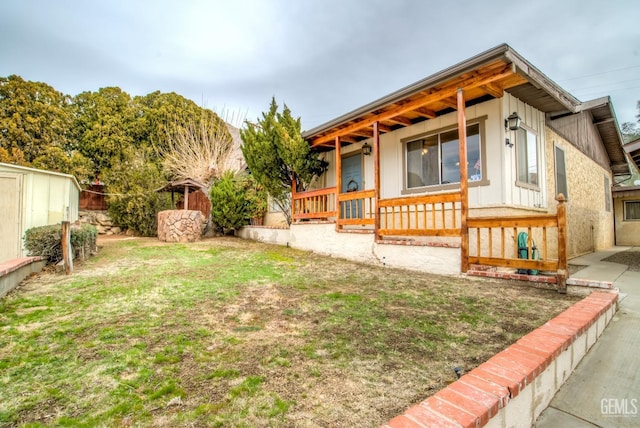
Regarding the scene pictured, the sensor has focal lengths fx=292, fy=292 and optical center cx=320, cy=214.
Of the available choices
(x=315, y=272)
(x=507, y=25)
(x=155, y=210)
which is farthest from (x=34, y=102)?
(x=507, y=25)

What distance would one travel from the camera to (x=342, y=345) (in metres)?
2.22

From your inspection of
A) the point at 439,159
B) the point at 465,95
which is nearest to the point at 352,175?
the point at 439,159

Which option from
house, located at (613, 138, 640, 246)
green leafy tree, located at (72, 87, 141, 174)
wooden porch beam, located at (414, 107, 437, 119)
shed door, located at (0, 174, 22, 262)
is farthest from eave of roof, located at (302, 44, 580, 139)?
green leafy tree, located at (72, 87, 141, 174)

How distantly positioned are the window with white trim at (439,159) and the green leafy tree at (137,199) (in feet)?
33.4

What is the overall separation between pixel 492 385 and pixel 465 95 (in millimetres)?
5441

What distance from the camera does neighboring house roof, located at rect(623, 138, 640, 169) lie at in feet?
27.2

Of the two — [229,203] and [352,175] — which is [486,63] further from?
[229,203]

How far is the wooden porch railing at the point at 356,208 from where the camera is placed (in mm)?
6591

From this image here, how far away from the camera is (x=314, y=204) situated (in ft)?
26.4

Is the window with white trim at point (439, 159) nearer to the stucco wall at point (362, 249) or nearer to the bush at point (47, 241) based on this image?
the stucco wall at point (362, 249)

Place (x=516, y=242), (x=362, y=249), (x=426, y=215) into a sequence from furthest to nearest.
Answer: (x=362, y=249), (x=426, y=215), (x=516, y=242)

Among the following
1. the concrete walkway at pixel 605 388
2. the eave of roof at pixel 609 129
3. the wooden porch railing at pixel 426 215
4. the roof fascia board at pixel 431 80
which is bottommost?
the concrete walkway at pixel 605 388

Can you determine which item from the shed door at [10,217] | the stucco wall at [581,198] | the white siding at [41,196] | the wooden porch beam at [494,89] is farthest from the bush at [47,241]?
the stucco wall at [581,198]

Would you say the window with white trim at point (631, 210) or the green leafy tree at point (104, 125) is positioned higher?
the green leafy tree at point (104, 125)
